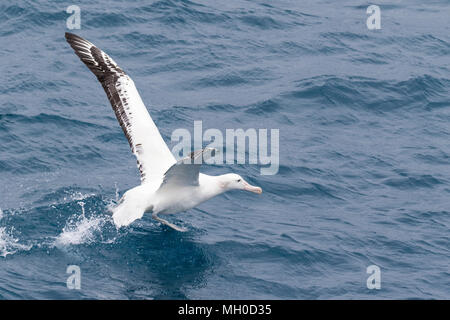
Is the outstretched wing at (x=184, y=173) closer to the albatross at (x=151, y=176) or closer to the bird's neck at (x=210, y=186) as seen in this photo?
the albatross at (x=151, y=176)

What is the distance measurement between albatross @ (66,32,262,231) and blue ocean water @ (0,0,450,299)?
29.6 inches

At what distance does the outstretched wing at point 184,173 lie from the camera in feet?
49.2

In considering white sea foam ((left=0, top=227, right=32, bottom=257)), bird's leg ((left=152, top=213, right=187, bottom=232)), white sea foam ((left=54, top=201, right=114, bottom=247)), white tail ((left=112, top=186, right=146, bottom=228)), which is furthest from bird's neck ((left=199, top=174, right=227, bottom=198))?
white sea foam ((left=0, top=227, right=32, bottom=257))

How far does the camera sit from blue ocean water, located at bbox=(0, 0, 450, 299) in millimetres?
15812

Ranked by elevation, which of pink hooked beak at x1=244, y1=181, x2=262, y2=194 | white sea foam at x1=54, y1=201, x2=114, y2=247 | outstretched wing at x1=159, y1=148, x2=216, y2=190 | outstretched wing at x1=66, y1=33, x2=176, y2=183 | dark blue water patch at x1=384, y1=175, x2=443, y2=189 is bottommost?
white sea foam at x1=54, y1=201, x2=114, y2=247

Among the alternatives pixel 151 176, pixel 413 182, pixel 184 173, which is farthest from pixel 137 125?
pixel 413 182

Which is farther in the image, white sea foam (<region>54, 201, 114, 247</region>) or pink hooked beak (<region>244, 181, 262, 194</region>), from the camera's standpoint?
pink hooked beak (<region>244, 181, 262, 194</region>)

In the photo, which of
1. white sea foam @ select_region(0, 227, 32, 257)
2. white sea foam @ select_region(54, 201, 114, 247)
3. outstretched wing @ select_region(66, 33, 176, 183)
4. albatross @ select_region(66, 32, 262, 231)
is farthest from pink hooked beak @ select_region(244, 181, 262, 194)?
white sea foam @ select_region(0, 227, 32, 257)

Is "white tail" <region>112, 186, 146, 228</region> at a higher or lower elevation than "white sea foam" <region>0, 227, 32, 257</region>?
higher

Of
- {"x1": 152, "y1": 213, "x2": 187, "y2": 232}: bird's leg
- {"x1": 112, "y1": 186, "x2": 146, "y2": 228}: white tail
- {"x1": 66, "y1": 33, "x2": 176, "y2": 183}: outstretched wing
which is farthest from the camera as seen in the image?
{"x1": 66, "y1": 33, "x2": 176, "y2": 183}: outstretched wing

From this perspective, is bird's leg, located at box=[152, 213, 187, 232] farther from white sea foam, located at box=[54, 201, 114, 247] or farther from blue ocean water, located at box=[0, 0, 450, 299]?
white sea foam, located at box=[54, 201, 114, 247]

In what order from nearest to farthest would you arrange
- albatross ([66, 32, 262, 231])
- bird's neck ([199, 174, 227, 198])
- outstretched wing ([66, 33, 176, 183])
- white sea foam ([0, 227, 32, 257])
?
white sea foam ([0, 227, 32, 257]) < albatross ([66, 32, 262, 231]) < bird's neck ([199, 174, 227, 198]) < outstretched wing ([66, 33, 176, 183])

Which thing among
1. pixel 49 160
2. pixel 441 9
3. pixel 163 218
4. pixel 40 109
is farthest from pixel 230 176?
pixel 441 9

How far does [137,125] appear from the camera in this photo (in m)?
17.6
